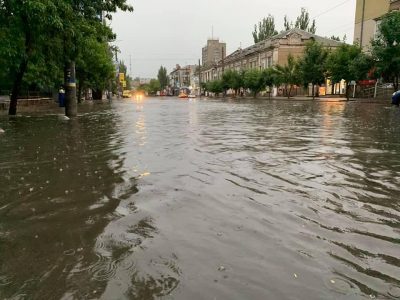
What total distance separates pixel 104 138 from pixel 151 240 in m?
8.79

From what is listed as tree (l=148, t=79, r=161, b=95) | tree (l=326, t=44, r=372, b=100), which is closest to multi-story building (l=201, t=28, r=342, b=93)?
tree (l=326, t=44, r=372, b=100)

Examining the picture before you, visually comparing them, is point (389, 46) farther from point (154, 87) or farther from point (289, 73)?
point (154, 87)

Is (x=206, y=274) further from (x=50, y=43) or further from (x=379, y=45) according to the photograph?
(x=379, y=45)

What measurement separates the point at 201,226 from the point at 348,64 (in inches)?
1602

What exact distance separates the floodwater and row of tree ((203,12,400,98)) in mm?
28921

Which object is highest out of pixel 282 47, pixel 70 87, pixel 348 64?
pixel 282 47

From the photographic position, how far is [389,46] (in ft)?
113

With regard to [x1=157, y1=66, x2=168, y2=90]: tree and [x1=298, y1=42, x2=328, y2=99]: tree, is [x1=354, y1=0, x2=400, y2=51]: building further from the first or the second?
[x1=157, y1=66, x2=168, y2=90]: tree

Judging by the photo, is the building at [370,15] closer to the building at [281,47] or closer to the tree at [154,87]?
the building at [281,47]

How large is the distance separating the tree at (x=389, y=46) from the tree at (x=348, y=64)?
2.69 m

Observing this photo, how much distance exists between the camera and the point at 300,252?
12.8 feet

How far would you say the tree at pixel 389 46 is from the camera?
3403 cm

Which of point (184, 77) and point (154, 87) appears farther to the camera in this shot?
point (154, 87)

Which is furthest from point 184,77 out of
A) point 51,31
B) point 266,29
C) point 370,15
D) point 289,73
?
point 51,31
